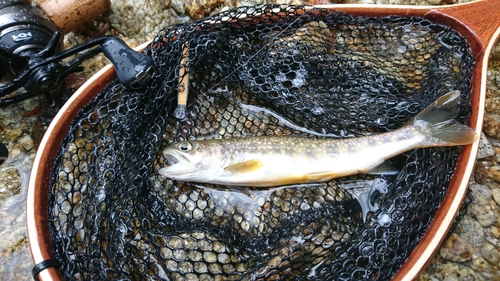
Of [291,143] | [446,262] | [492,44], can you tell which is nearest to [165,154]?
[291,143]

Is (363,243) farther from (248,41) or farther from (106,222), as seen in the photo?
(248,41)

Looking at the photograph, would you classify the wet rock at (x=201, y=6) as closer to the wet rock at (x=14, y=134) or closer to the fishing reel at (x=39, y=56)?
the fishing reel at (x=39, y=56)

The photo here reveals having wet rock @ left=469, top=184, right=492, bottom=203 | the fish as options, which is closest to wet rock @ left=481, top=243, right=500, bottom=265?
wet rock @ left=469, top=184, right=492, bottom=203

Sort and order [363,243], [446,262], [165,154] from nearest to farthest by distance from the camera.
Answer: [363,243]
[165,154]
[446,262]

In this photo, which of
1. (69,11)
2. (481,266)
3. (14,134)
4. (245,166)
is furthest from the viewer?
(14,134)

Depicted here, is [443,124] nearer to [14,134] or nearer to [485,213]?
[485,213]

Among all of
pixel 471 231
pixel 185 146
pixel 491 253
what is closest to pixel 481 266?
pixel 491 253
